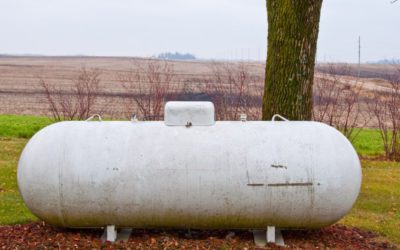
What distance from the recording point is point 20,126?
2103 cm

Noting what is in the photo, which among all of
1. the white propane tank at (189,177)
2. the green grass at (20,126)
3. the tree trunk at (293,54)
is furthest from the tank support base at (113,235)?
the green grass at (20,126)

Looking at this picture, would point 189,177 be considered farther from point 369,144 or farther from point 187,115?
point 369,144

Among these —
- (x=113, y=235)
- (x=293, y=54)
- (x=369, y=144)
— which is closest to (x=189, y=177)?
(x=113, y=235)

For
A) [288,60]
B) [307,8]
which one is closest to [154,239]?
[288,60]

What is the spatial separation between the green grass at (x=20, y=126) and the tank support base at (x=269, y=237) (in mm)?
14643

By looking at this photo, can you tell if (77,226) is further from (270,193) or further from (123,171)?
(270,193)

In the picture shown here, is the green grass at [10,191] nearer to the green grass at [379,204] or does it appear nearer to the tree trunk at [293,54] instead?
the tree trunk at [293,54]

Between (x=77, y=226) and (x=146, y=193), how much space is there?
41.7 inches

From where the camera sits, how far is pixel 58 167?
650cm

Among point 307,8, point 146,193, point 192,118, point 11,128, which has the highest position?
point 307,8

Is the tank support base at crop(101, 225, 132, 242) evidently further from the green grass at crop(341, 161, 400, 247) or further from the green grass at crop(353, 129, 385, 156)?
the green grass at crop(353, 129, 385, 156)

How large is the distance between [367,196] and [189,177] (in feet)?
18.6

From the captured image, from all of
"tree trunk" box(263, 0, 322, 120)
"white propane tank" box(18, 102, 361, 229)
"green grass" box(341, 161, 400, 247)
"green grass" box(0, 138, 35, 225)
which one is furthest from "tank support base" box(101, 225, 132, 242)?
"green grass" box(341, 161, 400, 247)

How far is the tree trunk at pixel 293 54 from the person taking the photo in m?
7.98
